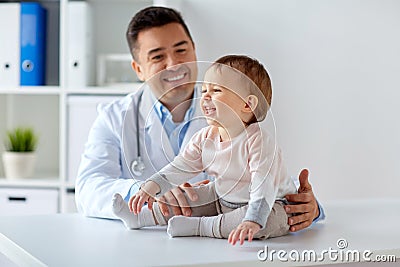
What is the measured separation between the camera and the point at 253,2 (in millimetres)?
2742

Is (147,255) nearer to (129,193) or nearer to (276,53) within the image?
(129,193)

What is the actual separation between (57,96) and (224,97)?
2.14 metres

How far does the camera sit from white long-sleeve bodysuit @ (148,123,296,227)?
118 centimetres

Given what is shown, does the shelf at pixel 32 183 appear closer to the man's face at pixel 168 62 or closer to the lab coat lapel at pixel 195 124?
the man's face at pixel 168 62

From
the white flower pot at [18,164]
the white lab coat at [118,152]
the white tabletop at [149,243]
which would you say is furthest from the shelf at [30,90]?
the white tabletop at [149,243]

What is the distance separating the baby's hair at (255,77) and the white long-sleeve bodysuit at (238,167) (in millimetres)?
29

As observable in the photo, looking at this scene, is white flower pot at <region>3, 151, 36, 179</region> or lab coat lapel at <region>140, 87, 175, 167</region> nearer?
lab coat lapel at <region>140, 87, 175, 167</region>

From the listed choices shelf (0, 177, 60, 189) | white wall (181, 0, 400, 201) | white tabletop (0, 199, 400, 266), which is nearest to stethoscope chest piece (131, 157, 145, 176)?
white tabletop (0, 199, 400, 266)

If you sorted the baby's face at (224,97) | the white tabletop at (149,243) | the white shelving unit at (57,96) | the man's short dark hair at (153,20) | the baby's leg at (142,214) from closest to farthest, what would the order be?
the white tabletop at (149,243), the baby's face at (224,97), the baby's leg at (142,214), the man's short dark hair at (153,20), the white shelving unit at (57,96)

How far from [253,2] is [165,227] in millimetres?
1583

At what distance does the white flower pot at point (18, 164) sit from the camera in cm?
296

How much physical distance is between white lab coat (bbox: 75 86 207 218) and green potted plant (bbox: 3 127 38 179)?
3.83 feet

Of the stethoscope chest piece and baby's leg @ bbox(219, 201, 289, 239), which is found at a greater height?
the stethoscope chest piece

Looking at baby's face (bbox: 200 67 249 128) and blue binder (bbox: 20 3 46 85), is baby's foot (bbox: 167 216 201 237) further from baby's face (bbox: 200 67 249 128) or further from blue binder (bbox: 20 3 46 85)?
blue binder (bbox: 20 3 46 85)
